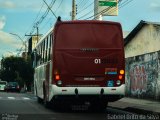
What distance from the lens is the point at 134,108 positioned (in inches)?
883

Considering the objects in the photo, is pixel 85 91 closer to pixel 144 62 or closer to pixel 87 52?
pixel 87 52

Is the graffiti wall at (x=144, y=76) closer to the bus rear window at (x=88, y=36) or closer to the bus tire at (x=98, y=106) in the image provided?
the bus tire at (x=98, y=106)

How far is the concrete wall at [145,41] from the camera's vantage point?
35.7 meters

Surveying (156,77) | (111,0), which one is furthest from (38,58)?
(111,0)

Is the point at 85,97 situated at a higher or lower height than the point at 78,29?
lower

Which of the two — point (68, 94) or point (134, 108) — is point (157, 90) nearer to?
point (134, 108)

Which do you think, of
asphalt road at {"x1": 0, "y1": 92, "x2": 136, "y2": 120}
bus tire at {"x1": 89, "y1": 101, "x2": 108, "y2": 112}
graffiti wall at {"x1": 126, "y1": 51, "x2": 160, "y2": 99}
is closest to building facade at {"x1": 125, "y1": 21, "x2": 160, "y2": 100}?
graffiti wall at {"x1": 126, "y1": 51, "x2": 160, "y2": 99}

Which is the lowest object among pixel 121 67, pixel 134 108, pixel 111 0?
pixel 134 108

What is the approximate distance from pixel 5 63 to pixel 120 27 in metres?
92.6

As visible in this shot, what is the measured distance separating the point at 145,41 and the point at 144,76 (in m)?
5.77

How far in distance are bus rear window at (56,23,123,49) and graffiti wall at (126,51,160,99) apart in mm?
9966

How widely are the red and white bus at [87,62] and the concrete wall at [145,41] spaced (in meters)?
15.3

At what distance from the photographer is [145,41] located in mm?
37812

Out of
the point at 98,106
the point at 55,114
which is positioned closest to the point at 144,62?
the point at 98,106
